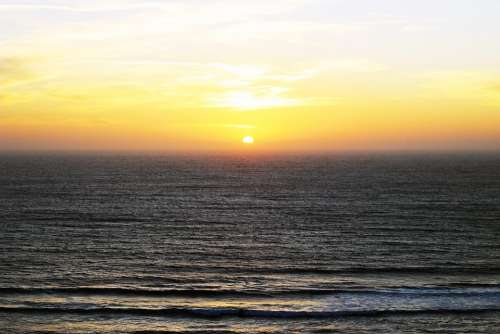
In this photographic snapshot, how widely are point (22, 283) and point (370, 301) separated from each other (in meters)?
22.6

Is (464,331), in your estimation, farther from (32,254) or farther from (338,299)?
(32,254)

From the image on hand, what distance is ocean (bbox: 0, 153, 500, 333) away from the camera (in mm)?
32281

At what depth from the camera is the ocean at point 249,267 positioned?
106 ft

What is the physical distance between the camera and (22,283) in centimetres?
3834

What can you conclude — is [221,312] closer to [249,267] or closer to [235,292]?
[235,292]

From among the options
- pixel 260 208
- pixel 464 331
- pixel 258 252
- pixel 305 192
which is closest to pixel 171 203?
pixel 260 208

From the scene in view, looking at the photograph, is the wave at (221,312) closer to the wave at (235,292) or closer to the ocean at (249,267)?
the ocean at (249,267)

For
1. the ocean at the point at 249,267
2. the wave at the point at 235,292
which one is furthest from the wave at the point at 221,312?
the wave at the point at 235,292

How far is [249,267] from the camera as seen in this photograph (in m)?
43.8

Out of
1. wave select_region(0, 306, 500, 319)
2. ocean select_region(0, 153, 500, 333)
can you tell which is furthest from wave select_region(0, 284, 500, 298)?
wave select_region(0, 306, 500, 319)

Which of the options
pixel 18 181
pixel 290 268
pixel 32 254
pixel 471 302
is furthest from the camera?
pixel 18 181

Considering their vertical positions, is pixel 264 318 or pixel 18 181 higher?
pixel 18 181

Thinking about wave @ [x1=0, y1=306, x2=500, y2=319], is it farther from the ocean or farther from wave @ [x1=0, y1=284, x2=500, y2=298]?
wave @ [x1=0, y1=284, x2=500, y2=298]

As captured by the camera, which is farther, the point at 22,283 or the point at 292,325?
the point at 22,283
